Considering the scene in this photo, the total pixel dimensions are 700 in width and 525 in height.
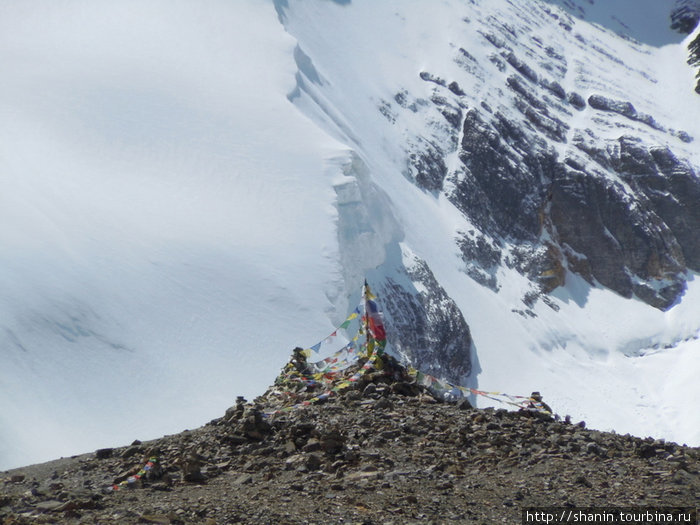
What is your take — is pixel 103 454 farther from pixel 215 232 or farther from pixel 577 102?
pixel 577 102

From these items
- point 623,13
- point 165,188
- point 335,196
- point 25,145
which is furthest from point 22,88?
point 623,13

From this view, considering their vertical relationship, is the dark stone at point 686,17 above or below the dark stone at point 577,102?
above

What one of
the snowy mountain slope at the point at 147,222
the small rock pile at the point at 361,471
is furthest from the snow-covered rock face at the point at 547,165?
the small rock pile at the point at 361,471

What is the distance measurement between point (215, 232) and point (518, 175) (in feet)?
114

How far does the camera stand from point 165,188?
3009 cm

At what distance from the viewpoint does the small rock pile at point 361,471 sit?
712cm

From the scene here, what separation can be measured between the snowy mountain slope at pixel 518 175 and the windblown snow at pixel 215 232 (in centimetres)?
28

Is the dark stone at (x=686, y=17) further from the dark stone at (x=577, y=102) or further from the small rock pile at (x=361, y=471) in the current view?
the small rock pile at (x=361, y=471)

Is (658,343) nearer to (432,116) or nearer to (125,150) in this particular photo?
(432,116)

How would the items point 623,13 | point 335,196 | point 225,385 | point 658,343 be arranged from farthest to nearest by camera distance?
point 623,13 < point 658,343 < point 335,196 < point 225,385

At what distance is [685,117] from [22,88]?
188 feet

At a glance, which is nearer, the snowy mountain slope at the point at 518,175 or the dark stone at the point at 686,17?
the snowy mountain slope at the point at 518,175

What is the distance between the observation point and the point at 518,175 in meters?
57.8

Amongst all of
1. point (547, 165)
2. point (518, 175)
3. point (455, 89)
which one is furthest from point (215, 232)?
point (547, 165)
